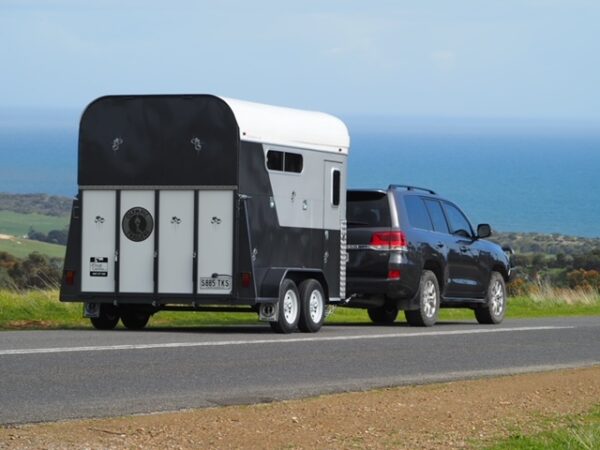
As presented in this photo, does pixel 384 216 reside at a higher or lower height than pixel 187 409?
higher

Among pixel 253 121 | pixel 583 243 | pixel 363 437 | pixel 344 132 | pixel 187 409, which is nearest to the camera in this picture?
pixel 363 437

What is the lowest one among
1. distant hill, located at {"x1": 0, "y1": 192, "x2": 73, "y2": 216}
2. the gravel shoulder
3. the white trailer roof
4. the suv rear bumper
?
the gravel shoulder

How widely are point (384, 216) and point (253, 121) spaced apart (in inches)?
152

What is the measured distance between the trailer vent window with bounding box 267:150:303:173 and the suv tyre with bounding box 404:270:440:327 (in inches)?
137

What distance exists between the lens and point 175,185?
20.5 metres

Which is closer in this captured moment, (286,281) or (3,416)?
(3,416)

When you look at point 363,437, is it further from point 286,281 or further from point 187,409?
point 286,281

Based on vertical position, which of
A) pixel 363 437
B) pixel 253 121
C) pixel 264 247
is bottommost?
pixel 363 437

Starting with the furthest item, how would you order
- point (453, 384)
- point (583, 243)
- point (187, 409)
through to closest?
1. point (583, 243)
2. point (453, 384)
3. point (187, 409)

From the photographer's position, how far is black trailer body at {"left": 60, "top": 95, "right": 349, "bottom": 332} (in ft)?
66.4

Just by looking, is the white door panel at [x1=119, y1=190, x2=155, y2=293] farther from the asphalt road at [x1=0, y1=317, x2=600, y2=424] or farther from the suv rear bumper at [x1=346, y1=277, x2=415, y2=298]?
the suv rear bumper at [x1=346, y1=277, x2=415, y2=298]

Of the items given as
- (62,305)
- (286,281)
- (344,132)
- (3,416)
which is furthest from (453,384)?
(62,305)

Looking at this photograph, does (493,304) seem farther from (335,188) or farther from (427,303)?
(335,188)

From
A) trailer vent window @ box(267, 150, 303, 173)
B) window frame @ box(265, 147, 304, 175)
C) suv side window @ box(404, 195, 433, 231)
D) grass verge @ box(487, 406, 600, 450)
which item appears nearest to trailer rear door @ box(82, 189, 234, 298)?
window frame @ box(265, 147, 304, 175)
